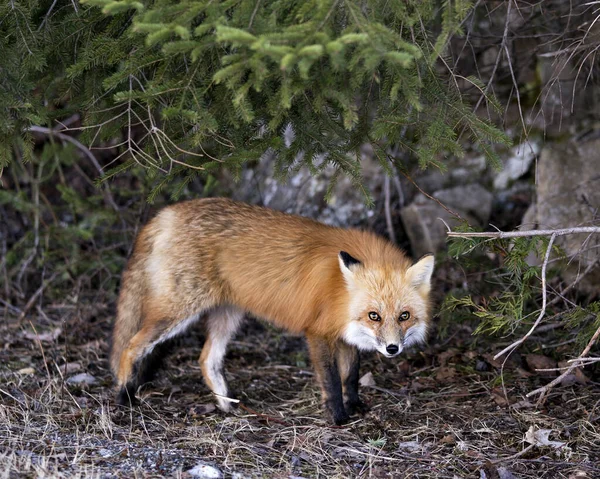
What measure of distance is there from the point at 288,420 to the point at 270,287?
2.81 ft

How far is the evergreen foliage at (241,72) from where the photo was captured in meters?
3.10

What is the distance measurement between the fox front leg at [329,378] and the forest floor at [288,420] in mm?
106

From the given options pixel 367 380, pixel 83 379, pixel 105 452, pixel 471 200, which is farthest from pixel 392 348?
pixel 471 200

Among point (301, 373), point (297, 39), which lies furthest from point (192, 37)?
point (301, 373)

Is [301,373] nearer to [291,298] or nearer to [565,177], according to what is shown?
[291,298]

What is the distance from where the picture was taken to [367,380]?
506cm

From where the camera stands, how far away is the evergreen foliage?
10.2 feet

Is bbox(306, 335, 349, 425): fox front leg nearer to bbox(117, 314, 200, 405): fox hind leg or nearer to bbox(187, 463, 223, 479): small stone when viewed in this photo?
bbox(117, 314, 200, 405): fox hind leg

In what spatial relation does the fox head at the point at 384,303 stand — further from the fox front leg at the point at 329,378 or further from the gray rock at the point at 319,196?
the gray rock at the point at 319,196

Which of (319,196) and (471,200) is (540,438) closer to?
(471,200)

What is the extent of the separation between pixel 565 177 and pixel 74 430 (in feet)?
15.1

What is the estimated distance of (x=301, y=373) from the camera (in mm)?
5367

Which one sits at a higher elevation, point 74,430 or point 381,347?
point 381,347

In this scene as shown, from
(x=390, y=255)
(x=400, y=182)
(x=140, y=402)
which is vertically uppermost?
A: (x=390, y=255)
